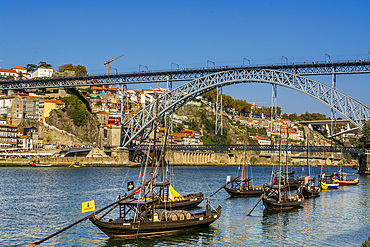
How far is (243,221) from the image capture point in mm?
26219

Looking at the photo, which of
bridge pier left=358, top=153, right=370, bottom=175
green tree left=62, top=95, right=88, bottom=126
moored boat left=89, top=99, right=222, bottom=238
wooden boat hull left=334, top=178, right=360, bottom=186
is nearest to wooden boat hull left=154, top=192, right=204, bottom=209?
moored boat left=89, top=99, right=222, bottom=238

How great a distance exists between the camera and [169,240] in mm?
21328

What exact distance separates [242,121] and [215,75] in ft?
309

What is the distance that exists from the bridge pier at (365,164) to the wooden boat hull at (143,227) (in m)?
50.3

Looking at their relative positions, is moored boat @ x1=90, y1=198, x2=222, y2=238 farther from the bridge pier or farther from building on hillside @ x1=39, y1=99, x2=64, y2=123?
building on hillside @ x1=39, y1=99, x2=64, y2=123

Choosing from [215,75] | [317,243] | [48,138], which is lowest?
[317,243]

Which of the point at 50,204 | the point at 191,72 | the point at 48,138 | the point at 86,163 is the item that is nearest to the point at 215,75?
the point at 191,72

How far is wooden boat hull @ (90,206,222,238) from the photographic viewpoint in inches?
824

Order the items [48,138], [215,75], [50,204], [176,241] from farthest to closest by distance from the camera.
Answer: [48,138] < [215,75] < [50,204] < [176,241]

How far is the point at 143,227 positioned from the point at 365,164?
53437 millimetres

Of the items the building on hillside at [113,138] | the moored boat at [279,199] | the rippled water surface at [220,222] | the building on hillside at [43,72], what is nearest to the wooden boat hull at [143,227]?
the rippled water surface at [220,222]

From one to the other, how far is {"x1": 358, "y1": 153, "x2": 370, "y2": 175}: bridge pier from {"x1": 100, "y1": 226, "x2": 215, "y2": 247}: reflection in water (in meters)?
50.3

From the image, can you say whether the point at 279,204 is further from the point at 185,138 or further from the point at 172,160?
the point at 185,138

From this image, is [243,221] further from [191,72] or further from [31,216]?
[191,72]
